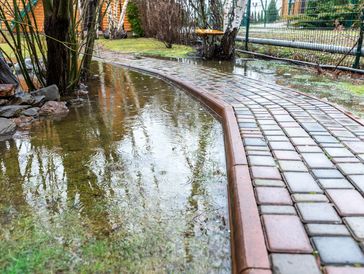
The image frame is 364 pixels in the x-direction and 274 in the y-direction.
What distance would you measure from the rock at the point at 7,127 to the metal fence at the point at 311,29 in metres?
5.66

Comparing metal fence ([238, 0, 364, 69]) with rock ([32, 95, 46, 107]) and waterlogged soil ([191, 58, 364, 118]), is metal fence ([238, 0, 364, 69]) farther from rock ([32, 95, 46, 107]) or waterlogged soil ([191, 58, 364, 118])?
rock ([32, 95, 46, 107])

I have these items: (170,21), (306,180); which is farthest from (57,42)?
(170,21)

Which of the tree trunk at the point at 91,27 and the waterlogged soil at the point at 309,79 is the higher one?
the tree trunk at the point at 91,27

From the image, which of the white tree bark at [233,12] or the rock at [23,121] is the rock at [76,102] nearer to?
the rock at [23,121]

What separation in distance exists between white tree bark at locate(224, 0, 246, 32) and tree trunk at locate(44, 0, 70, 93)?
4.83 meters

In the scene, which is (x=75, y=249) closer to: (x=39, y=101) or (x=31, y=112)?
(x=31, y=112)

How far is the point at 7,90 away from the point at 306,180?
375 cm

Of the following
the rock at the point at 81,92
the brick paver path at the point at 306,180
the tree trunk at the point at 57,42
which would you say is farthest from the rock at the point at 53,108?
the brick paver path at the point at 306,180

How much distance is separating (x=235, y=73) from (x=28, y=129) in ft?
14.3

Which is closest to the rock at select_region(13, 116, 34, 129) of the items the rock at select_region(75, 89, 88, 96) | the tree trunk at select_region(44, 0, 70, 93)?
the tree trunk at select_region(44, 0, 70, 93)

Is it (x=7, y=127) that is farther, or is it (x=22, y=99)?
(x=22, y=99)

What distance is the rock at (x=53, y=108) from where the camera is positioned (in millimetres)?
4504

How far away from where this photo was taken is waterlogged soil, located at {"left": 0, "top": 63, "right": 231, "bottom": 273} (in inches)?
70.0

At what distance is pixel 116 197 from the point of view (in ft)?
7.75
